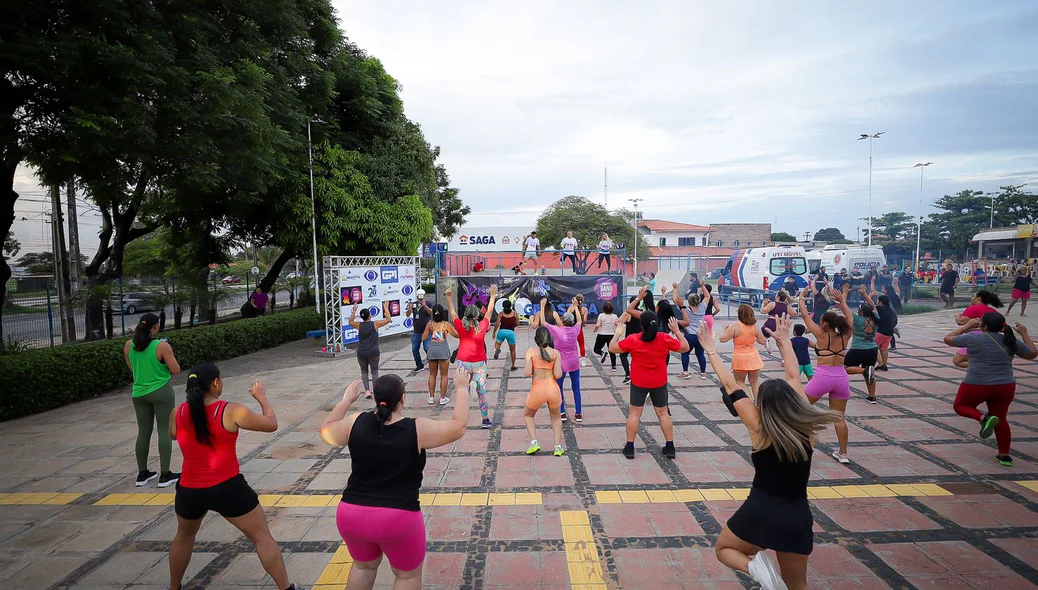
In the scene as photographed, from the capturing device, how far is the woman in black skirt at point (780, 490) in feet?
8.93

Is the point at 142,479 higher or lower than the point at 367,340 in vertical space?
lower

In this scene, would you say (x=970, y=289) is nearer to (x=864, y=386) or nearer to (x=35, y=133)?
(x=864, y=386)

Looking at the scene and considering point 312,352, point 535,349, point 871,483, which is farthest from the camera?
point 312,352

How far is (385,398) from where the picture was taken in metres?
2.73

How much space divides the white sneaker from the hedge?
35.9 ft

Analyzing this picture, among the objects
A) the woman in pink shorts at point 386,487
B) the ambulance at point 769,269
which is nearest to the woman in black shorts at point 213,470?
the woman in pink shorts at point 386,487

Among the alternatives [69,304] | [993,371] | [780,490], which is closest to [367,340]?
[780,490]

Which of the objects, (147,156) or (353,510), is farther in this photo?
(147,156)

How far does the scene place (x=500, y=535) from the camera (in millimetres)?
4430

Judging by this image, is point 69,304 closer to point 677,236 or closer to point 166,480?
point 166,480

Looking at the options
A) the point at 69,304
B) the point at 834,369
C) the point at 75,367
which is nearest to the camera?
the point at 834,369

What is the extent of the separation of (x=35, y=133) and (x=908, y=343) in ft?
63.0

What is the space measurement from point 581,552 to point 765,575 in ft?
5.71

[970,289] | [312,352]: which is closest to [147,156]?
[312,352]
